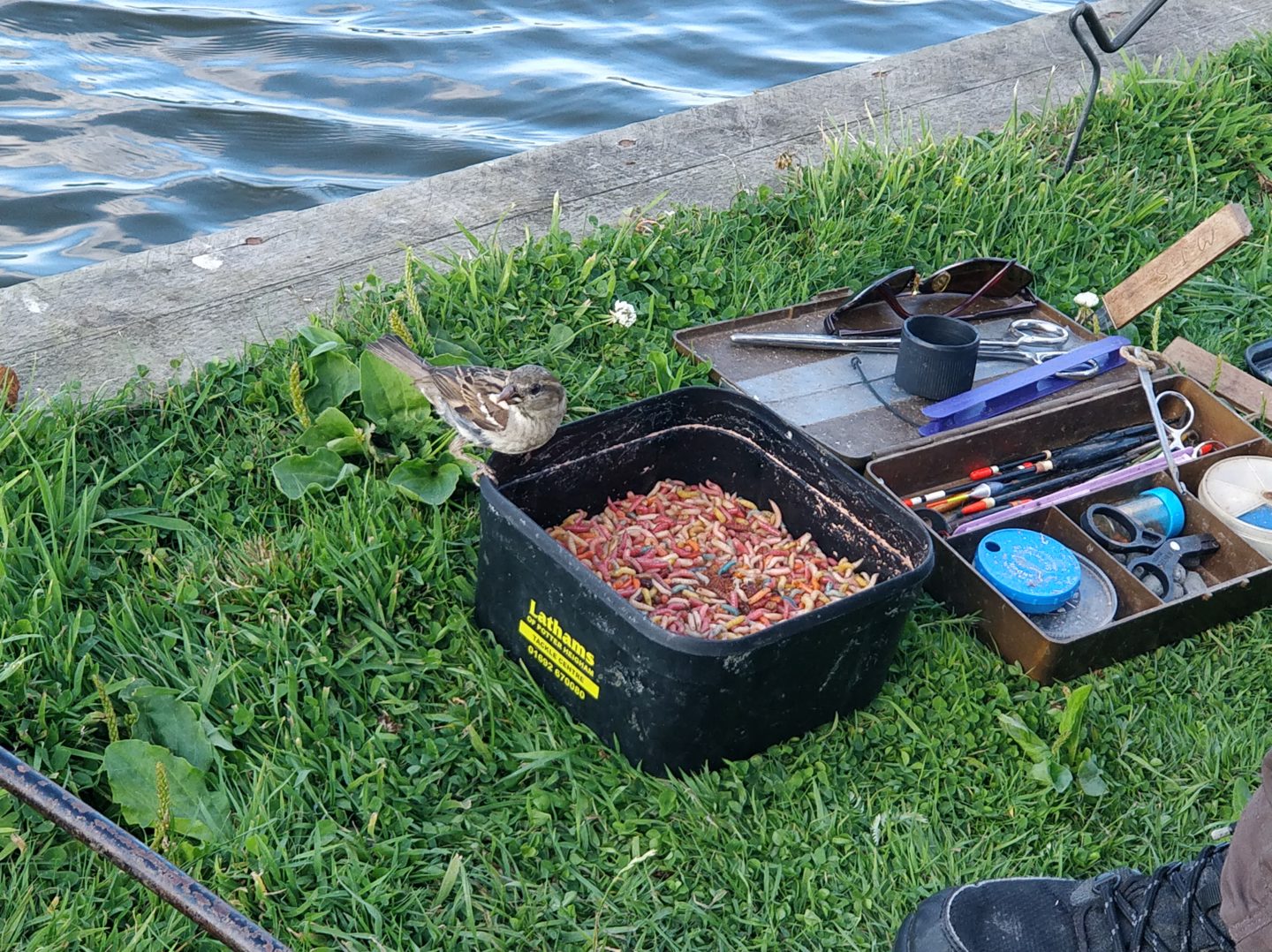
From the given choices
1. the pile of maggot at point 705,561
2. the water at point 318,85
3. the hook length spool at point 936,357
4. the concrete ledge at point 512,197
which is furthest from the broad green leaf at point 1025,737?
the water at point 318,85

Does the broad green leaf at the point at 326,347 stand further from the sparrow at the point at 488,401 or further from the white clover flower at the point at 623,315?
the white clover flower at the point at 623,315

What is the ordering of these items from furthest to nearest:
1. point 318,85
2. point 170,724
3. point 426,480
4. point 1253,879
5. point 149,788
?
point 318,85 < point 426,480 < point 170,724 < point 149,788 < point 1253,879

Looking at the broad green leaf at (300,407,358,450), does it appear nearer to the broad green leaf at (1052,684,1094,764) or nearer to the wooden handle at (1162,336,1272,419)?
the broad green leaf at (1052,684,1094,764)

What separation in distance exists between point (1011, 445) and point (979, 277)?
86cm

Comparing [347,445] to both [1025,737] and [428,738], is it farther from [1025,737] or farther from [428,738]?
[1025,737]

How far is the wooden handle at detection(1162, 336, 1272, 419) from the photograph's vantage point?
443 centimetres

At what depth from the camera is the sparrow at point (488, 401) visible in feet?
11.0

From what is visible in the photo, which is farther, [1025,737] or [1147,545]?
[1147,545]

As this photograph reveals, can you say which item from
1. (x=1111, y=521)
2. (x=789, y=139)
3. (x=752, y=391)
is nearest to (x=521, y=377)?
(x=752, y=391)

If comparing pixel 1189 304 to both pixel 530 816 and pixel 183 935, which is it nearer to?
pixel 530 816

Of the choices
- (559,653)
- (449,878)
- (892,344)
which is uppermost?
(892,344)

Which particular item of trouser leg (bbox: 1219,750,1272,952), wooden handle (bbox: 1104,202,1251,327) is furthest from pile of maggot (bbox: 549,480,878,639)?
wooden handle (bbox: 1104,202,1251,327)

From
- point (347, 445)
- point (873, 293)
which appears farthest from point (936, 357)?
point (347, 445)

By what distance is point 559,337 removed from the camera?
14.1 ft
